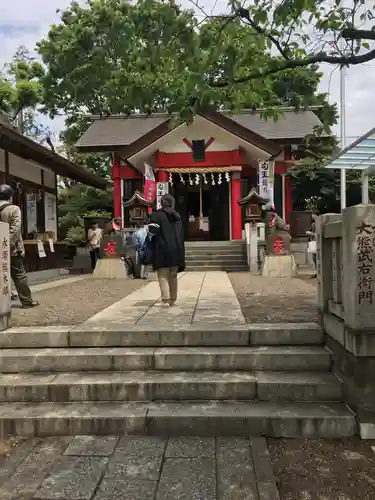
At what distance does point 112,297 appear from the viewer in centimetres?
840

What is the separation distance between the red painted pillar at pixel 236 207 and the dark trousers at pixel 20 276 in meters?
11.9

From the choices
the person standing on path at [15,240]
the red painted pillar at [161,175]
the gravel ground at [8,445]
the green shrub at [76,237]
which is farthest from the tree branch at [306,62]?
the green shrub at [76,237]

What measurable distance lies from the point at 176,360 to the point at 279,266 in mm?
8618

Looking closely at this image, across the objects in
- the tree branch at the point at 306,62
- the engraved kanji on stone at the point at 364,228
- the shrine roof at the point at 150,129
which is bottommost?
the engraved kanji on stone at the point at 364,228

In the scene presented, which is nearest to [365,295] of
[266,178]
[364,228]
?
[364,228]

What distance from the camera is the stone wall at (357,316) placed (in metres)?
3.86

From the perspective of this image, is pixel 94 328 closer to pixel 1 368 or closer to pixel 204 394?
pixel 1 368

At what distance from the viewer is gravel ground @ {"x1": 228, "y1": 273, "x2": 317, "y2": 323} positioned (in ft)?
19.1

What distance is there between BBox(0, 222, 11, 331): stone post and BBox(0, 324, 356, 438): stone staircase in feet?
0.86

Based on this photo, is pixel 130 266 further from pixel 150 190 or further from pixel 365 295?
pixel 365 295

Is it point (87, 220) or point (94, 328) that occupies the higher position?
point (87, 220)

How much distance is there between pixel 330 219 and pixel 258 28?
2.22 metres

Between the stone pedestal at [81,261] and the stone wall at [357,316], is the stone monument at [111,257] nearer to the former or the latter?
the stone pedestal at [81,261]

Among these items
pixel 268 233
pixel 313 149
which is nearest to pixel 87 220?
pixel 268 233
